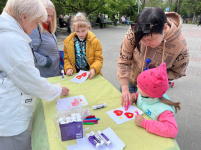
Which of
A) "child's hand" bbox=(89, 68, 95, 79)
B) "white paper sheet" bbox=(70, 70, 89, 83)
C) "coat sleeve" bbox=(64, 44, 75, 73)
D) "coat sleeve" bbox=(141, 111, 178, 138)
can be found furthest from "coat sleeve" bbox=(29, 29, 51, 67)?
"coat sleeve" bbox=(141, 111, 178, 138)

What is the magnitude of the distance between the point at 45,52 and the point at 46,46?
78 mm

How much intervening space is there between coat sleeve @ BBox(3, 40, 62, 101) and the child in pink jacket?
2.45 ft

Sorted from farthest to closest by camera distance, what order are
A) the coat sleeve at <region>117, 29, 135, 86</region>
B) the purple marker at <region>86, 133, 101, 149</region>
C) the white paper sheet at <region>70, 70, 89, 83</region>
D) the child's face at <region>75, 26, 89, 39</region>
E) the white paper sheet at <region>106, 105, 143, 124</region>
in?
the child's face at <region>75, 26, 89, 39</region>
the white paper sheet at <region>70, 70, 89, 83</region>
the coat sleeve at <region>117, 29, 135, 86</region>
the white paper sheet at <region>106, 105, 143, 124</region>
the purple marker at <region>86, 133, 101, 149</region>

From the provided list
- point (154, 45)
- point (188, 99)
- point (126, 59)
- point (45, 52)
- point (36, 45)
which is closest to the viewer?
point (154, 45)

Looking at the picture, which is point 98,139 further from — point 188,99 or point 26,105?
point 188,99

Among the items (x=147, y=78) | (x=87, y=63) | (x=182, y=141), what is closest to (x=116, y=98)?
(x=147, y=78)

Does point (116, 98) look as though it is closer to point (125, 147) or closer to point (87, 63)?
point (125, 147)

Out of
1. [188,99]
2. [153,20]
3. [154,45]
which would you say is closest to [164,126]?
[154,45]

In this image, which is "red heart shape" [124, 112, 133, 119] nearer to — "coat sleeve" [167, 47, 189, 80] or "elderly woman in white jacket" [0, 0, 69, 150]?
"coat sleeve" [167, 47, 189, 80]

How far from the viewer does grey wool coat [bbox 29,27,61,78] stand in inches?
67.5

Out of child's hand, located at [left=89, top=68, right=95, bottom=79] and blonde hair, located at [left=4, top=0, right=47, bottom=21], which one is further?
child's hand, located at [left=89, top=68, right=95, bottom=79]

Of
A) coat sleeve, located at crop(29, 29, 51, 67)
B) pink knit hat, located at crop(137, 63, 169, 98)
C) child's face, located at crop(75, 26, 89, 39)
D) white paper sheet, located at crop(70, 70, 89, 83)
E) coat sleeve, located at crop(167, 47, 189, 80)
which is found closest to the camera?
pink knit hat, located at crop(137, 63, 169, 98)

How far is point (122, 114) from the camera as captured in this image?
1.21 m

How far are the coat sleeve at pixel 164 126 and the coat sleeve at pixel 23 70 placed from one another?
805 mm
